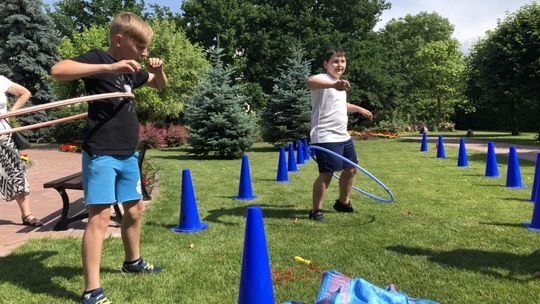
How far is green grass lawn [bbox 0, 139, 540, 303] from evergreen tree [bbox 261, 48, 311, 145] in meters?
12.0

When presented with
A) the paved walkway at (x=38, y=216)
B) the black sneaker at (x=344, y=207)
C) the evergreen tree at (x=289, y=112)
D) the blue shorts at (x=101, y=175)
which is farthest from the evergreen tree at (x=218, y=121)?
the blue shorts at (x=101, y=175)

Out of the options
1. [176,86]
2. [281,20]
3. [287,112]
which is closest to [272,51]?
[281,20]

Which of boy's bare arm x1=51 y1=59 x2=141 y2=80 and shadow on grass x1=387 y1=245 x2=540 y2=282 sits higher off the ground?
boy's bare arm x1=51 y1=59 x2=141 y2=80

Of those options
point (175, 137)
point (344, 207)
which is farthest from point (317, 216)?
point (175, 137)

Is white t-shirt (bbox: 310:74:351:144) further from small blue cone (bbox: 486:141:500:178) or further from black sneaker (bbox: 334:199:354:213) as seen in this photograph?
small blue cone (bbox: 486:141:500:178)

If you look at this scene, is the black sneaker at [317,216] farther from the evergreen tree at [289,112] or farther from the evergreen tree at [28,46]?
the evergreen tree at [28,46]

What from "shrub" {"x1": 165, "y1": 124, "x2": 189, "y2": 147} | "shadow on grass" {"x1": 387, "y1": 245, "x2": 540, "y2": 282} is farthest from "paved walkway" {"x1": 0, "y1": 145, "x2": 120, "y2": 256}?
"shrub" {"x1": 165, "y1": 124, "x2": 189, "y2": 147}

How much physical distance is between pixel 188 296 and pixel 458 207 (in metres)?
4.76

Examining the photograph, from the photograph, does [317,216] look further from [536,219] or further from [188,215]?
[536,219]

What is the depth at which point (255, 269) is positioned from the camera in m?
3.03

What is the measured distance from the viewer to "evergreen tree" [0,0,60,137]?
106ft

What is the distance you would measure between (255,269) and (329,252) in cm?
176

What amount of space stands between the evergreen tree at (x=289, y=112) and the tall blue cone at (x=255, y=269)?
1675cm

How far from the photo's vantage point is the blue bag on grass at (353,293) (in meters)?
2.79
